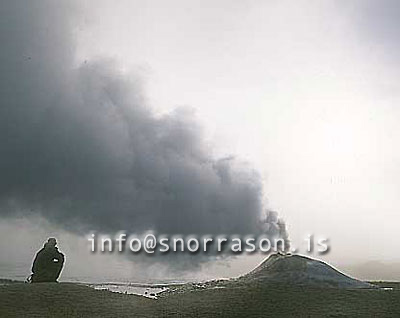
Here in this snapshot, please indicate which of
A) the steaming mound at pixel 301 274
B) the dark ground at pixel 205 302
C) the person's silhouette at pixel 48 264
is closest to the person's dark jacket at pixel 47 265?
the person's silhouette at pixel 48 264

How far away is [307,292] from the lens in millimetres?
62594

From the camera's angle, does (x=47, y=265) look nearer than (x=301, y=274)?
No

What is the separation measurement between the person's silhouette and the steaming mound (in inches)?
1060

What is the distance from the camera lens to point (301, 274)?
7006 centimetres

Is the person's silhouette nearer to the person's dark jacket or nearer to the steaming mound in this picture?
the person's dark jacket

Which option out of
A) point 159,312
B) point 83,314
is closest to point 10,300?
point 83,314

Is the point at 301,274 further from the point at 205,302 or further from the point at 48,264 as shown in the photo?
the point at 48,264

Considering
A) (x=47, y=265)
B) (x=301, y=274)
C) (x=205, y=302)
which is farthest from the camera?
(x=47, y=265)

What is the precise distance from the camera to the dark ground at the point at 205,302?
171 ft

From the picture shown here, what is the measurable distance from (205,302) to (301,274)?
60.0 feet

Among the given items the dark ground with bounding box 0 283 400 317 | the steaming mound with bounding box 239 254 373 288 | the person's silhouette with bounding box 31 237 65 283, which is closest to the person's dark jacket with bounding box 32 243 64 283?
the person's silhouette with bounding box 31 237 65 283

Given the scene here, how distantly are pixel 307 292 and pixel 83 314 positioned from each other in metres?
27.1

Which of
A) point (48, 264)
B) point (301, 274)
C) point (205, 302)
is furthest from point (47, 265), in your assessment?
point (301, 274)

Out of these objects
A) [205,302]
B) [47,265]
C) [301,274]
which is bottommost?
[205,302]
